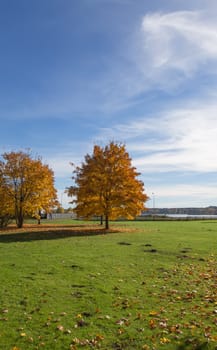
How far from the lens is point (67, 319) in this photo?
8250mm

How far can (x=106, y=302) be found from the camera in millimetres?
9625

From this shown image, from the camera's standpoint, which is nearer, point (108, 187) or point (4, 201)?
point (108, 187)

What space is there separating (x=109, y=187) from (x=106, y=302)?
1033 inches

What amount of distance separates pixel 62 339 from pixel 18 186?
120ft

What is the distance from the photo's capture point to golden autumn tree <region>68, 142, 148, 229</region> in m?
35.7

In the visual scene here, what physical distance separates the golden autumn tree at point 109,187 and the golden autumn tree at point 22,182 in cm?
721

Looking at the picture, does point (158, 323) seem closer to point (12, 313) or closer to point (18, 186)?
point (12, 313)

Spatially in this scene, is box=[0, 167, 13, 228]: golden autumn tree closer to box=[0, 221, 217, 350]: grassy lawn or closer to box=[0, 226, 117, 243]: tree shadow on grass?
box=[0, 226, 117, 243]: tree shadow on grass

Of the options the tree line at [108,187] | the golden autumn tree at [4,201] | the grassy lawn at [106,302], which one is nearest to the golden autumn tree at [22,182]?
the golden autumn tree at [4,201]

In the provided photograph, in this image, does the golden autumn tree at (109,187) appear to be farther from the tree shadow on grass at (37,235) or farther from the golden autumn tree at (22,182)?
the golden autumn tree at (22,182)

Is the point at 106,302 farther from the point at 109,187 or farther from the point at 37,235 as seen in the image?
the point at 109,187

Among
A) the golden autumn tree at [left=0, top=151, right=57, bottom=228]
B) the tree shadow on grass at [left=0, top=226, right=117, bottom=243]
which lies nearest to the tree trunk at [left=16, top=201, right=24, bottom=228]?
the golden autumn tree at [left=0, top=151, right=57, bottom=228]

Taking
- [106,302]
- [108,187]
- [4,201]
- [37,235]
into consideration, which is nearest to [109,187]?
[108,187]

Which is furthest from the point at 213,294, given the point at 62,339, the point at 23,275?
the point at 23,275
